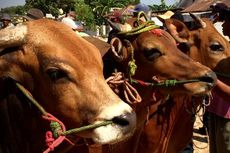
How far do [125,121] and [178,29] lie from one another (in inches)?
123

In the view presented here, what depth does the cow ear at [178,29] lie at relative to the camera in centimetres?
538

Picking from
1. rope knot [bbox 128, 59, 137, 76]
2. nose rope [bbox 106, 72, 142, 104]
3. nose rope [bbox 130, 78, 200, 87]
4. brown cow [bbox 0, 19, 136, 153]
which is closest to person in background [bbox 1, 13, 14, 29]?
brown cow [bbox 0, 19, 136, 153]

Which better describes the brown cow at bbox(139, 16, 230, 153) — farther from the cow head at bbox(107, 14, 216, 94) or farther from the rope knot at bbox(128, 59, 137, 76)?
the rope knot at bbox(128, 59, 137, 76)

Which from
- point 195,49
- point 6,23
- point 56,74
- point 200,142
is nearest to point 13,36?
point 56,74

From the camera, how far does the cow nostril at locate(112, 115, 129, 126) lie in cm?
271

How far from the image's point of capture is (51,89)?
9.52ft

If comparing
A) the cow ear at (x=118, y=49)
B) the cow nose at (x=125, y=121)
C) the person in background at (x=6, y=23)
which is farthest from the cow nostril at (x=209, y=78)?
the person in background at (x=6, y=23)

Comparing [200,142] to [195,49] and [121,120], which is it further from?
[121,120]

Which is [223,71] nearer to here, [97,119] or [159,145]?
[159,145]

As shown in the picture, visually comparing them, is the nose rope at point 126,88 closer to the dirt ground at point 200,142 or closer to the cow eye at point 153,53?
the cow eye at point 153,53

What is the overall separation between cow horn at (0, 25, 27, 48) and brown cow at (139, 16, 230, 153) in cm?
272

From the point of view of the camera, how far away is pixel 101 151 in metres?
4.16

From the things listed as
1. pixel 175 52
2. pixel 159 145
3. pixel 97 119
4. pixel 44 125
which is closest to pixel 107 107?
pixel 97 119

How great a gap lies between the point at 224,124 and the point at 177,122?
0.83 m
